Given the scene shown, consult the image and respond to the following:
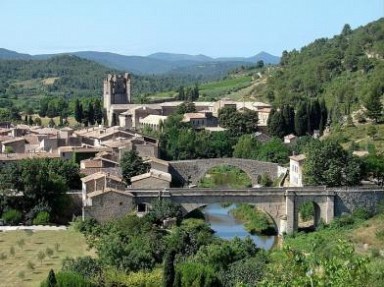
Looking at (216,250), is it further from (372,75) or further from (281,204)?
(372,75)

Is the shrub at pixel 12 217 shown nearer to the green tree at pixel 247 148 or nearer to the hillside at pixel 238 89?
the green tree at pixel 247 148

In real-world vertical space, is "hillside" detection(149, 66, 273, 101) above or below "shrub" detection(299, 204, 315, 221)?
above

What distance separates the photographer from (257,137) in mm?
59750

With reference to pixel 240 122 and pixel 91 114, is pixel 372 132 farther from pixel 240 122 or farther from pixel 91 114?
pixel 91 114

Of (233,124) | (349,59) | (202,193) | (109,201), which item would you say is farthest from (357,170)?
(349,59)

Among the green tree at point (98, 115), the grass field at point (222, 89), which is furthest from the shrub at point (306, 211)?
the grass field at point (222, 89)

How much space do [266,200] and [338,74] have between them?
4432cm

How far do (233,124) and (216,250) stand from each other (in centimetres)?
3683

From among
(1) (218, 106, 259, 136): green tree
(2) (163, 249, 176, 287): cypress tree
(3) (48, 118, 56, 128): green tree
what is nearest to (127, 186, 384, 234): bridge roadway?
(2) (163, 249, 176, 287): cypress tree

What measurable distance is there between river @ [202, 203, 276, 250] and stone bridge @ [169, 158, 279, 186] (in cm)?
281

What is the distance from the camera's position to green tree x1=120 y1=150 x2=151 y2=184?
4191cm

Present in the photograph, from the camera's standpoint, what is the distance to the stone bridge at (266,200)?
35.1 metres

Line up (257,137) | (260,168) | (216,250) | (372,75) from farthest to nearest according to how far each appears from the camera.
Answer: (372,75)
(257,137)
(260,168)
(216,250)

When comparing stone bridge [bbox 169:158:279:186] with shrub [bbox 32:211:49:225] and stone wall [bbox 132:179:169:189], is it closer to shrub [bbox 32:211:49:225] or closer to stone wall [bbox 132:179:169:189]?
stone wall [bbox 132:179:169:189]
